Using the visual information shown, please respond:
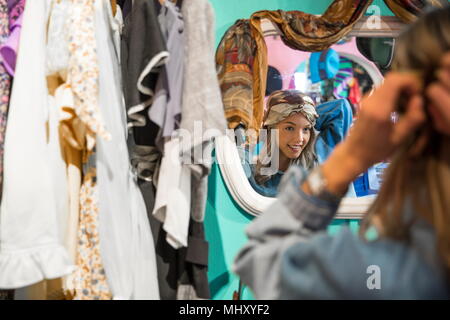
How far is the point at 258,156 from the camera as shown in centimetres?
138

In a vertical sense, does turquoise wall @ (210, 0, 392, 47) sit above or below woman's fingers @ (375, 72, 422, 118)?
above

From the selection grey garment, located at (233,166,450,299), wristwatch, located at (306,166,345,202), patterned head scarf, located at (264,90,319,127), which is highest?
patterned head scarf, located at (264,90,319,127)

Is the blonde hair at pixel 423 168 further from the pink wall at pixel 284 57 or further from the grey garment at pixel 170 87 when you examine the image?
the pink wall at pixel 284 57

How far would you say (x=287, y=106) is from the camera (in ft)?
4.60

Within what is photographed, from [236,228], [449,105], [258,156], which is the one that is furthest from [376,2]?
[449,105]

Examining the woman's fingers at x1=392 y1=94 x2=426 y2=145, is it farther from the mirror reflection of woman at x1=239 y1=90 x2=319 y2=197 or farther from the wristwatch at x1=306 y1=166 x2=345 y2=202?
the mirror reflection of woman at x1=239 y1=90 x2=319 y2=197

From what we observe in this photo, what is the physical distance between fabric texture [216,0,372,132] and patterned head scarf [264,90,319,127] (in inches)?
1.3

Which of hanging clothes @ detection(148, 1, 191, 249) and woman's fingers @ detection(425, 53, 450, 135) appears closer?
woman's fingers @ detection(425, 53, 450, 135)

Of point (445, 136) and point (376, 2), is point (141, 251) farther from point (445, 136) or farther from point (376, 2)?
point (376, 2)

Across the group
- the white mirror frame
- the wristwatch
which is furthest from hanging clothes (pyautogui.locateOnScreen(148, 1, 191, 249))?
the wristwatch

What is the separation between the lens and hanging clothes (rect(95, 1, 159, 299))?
38.4 inches

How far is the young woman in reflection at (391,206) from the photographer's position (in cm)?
50

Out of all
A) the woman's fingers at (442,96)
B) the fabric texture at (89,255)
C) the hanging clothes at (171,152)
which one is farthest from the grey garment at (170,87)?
the woman's fingers at (442,96)
